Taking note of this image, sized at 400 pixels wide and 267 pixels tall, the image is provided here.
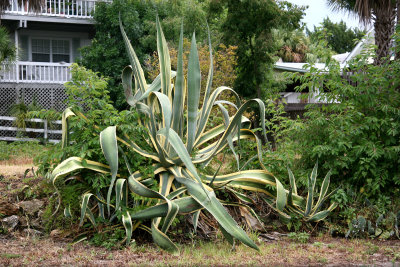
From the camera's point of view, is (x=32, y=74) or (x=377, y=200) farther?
(x=32, y=74)

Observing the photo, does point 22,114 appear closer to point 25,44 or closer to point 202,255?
point 25,44

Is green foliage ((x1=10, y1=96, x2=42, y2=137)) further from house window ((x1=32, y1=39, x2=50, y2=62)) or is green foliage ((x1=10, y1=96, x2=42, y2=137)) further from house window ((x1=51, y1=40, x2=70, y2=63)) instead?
house window ((x1=51, y1=40, x2=70, y2=63))

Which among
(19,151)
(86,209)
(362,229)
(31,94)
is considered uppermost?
(31,94)

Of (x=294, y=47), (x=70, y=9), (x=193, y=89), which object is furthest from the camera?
(x=294, y=47)

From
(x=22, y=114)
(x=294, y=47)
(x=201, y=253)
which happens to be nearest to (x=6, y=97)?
(x=22, y=114)

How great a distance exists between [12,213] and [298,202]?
368 cm

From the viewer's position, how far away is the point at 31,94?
20.8 m

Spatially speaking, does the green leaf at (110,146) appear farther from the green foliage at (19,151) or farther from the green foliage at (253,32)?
the green foliage at (253,32)

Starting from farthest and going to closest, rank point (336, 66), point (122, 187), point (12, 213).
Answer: point (336, 66)
point (12, 213)
point (122, 187)

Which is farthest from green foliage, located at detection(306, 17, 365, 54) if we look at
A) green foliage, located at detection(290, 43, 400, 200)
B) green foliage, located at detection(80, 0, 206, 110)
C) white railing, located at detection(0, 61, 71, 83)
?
green foliage, located at detection(290, 43, 400, 200)

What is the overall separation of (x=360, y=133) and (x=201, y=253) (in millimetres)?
3123

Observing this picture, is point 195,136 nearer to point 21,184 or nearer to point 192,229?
point 192,229

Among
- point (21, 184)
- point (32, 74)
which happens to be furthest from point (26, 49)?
point (21, 184)

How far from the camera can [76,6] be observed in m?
21.8
